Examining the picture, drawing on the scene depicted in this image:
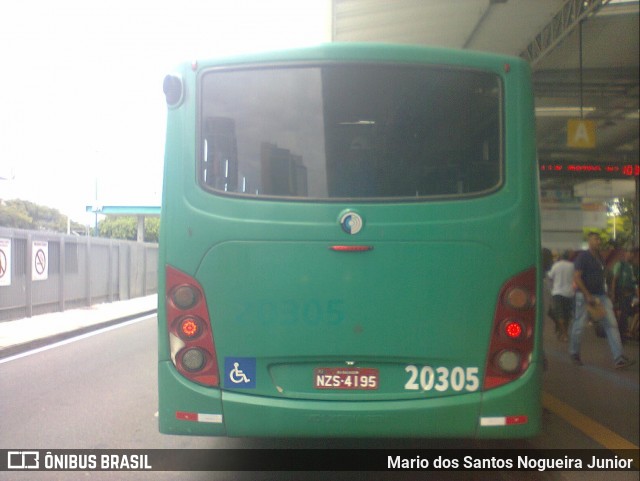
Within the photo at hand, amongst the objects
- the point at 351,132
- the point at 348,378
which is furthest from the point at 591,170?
the point at 348,378

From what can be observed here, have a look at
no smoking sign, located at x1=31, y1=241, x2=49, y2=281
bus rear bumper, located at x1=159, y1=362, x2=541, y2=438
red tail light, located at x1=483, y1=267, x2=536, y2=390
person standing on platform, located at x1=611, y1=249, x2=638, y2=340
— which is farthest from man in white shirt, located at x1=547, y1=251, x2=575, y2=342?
no smoking sign, located at x1=31, y1=241, x2=49, y2=281

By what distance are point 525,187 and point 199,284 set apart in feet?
6.88

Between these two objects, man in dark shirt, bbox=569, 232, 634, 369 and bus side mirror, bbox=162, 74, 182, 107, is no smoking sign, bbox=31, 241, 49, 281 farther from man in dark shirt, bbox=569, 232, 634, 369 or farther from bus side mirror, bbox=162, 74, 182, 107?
bus side mirror, bbox=162, 74, 182, 107

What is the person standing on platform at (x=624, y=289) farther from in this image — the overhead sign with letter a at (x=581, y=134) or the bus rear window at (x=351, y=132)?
the bus rear window at (x=351, y=132)

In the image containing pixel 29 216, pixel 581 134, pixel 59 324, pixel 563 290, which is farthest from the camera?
pixel 29 216

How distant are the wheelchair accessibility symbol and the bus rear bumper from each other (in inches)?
2.7

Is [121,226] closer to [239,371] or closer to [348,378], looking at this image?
[239,371]

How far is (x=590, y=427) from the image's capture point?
6.27 metres

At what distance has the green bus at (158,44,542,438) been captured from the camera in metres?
4.14

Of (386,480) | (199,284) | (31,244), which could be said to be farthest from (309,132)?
(31,244)

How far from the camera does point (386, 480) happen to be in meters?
4.76

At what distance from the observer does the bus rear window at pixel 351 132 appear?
424cm

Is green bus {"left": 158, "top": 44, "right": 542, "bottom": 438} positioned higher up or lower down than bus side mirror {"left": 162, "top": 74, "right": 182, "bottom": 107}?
lower down

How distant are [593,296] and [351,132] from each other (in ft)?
19.8
